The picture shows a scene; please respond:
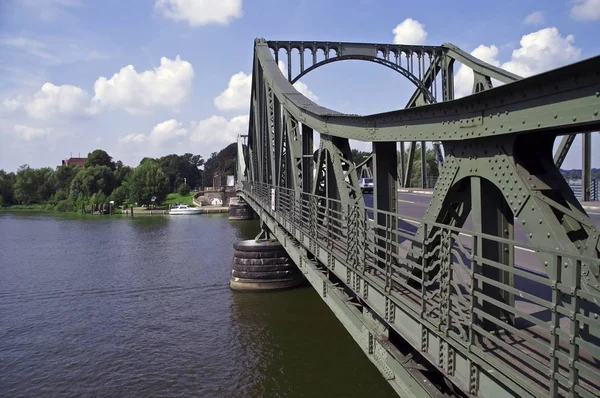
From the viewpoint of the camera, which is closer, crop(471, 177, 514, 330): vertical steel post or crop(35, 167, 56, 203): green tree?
crop(471, 177, 514, 330): vertical steel post

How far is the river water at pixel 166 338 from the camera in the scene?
34.2 feet

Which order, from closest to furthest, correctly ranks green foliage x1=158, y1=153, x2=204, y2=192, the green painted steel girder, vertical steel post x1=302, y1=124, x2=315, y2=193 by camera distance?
the green painted steel girder
vertical steel post x1=302, y1=124, x2=315, y2=193
green foliage x1=158, y1=153, x2=204, y2=192

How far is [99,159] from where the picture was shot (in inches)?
3937

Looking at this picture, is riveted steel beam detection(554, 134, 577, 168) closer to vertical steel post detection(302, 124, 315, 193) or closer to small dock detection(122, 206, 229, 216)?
vertical steel post detection(302, 124, 315, 193)

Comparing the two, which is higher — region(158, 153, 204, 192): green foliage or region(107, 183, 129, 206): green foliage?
region(158, 153, 204, 192): green foliage

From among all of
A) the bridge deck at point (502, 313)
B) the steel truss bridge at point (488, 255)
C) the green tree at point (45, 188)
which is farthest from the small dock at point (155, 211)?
the bridge deck at point (502, 313)

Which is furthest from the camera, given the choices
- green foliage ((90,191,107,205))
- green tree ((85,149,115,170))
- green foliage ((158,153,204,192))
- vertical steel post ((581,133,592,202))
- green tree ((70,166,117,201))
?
green foliage ((158,153,204,192))

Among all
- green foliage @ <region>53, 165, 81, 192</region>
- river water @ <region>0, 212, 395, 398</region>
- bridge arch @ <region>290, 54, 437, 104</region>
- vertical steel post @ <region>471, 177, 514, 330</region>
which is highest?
bridge arch @ <region>290, 54, 437, 104</region>

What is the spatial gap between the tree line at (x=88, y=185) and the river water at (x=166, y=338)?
48.5 metres

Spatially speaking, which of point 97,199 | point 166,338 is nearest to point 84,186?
point 97,199

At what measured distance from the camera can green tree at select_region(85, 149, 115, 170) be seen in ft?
323

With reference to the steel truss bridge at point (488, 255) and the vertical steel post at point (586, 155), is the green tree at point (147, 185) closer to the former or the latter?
the vertical steel post at point (586, 155)

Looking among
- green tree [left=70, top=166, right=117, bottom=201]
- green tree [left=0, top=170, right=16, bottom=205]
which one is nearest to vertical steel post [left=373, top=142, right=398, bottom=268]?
green tree [left=70, top=166, right=117, bottom=201]

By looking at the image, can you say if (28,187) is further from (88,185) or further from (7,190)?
(88,185)
